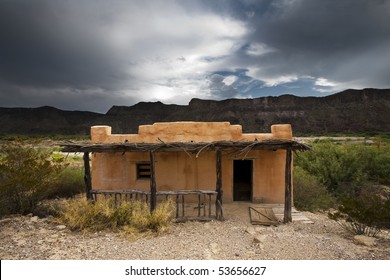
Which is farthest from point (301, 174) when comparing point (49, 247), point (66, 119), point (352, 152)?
point (66, 119)

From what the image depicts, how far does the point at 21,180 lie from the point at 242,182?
9546mm

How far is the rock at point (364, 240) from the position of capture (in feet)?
22.9

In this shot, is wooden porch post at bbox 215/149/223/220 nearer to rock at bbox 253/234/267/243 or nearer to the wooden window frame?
rock at bbox 253/234/267/243

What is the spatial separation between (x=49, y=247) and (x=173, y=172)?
492 cm

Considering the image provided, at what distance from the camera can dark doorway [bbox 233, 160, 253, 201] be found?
1214 centimetres

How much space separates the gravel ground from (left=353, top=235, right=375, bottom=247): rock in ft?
0.44

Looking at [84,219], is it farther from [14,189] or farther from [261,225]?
[261,225]

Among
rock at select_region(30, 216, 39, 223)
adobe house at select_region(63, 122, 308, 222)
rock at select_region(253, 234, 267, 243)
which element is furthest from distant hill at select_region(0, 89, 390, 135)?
rock at select_region(30, 216, 39, 223)

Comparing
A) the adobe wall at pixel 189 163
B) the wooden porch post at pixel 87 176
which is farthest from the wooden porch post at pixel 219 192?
the wooden porch post at pixel 87 176

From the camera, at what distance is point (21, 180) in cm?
903

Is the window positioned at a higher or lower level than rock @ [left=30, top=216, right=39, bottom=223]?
higher

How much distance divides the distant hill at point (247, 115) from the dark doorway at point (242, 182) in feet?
148

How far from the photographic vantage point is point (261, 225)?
8.75 m

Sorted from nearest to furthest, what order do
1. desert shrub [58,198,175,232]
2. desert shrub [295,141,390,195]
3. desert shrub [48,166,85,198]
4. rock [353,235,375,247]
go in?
1. rock [353,235,375,247]
2. desert shrub [58,198,175,232]
3. desert shrub [48,166,85,198]
4. desert shrub [295,141,390,195]
